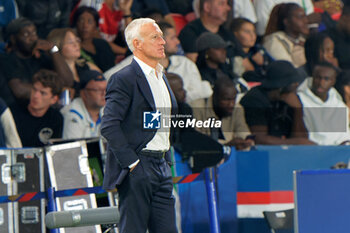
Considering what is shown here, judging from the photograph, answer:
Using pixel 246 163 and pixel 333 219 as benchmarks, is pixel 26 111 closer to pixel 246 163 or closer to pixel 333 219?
pixel 246 163

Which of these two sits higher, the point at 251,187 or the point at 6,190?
the point at 6,190

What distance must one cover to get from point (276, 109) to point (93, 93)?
1.88 m

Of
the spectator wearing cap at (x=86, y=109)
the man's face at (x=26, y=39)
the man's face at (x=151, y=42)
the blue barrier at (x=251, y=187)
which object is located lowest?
the blue barrier at (x=251, y=187)

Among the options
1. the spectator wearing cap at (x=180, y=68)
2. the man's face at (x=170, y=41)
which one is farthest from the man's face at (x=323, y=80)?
the man's face at (x=170, y=41)

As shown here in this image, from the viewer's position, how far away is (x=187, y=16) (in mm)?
7105

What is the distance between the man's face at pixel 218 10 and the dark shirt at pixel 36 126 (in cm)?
194

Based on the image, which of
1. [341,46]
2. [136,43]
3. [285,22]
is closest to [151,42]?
[136,43]

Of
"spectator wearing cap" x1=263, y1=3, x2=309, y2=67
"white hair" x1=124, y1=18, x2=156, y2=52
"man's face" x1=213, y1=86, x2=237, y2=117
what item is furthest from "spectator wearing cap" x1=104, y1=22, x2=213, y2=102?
"white hair" x1=124, y1=18, x2=156, y2=52

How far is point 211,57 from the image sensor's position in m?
6.97

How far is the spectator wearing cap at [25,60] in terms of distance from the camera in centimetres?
640

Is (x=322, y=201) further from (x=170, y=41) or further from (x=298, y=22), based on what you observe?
(x=298, y=22)

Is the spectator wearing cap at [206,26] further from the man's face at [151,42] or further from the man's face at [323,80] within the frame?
the man's face at [151,42]

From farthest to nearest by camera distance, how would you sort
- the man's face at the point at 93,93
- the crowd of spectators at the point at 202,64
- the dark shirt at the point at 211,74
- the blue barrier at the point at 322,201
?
the dark shirt at the point at 211,74
the man's face at the point at 93,93
the crowd of spectators at the point at 202,64
the blue barrier at the point at 322,201

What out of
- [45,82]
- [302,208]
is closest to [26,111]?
[45,82]
